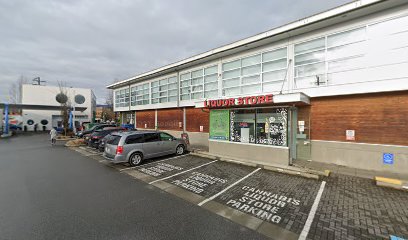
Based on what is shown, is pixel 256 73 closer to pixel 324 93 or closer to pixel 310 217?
pixel 324 93

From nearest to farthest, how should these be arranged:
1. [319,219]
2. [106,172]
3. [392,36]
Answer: [319,219], [392,36], [106,172]

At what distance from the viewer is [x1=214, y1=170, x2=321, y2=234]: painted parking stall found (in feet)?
15.2

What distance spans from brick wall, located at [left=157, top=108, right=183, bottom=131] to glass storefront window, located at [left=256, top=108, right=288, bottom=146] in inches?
352

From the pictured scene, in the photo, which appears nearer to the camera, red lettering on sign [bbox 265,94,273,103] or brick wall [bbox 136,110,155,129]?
red lettering on sign [bbox 265,94,273,103]

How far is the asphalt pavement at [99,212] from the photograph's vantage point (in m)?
3.98

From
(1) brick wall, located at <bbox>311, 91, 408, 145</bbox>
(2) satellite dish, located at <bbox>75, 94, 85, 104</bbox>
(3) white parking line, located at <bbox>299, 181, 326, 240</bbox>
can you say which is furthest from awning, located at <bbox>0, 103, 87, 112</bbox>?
(3) white parking line, located at <bbox>299, 181, 326, 240</bbox>

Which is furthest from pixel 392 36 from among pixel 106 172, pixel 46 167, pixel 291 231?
pixel 46 167

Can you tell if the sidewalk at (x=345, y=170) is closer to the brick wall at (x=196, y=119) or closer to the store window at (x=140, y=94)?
the brick wall at (x=196, y=119)

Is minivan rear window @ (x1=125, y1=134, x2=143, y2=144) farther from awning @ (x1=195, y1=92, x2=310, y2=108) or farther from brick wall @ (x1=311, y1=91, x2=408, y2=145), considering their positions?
brick wall @ (x1=311, y1=91, x2=408, y2=145)

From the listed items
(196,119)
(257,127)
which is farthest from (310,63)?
(196,119)

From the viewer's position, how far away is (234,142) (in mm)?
10914

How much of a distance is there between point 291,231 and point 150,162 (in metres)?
7.90

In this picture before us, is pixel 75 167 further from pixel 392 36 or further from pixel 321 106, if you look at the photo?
pixel 392 36

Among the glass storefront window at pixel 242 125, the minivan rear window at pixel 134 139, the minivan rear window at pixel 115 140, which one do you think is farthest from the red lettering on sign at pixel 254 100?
the minivan rear window at pixel 115 140
